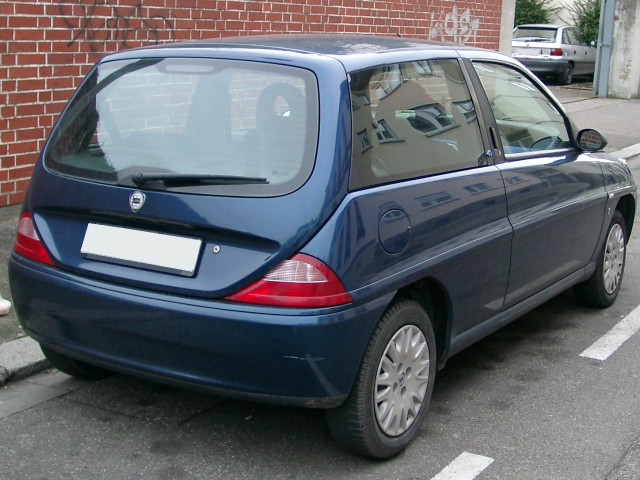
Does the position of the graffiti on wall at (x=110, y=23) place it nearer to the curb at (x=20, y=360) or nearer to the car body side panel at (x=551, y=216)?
the curb at (x=20, y=360)

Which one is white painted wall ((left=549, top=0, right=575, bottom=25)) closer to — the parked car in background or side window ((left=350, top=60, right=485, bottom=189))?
the parked car in background

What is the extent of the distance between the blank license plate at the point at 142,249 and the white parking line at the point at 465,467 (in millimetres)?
1293

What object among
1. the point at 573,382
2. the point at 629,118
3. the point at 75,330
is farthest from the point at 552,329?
the point at 629,118

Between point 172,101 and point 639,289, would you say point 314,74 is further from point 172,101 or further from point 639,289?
point 639,289

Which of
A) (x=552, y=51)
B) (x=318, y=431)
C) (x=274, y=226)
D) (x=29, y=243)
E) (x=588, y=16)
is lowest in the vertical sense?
(x=318, y=431)

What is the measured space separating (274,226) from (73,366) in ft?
5.34

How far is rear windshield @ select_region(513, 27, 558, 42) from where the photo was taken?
969 inches

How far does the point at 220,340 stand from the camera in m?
3.46

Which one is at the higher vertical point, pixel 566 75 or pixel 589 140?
pixel 566 75

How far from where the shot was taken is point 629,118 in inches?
685

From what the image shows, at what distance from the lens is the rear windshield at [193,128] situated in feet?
11.8

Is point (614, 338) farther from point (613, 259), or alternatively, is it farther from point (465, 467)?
point (465, 467)

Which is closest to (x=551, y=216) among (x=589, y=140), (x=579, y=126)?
(x=589, y=140)

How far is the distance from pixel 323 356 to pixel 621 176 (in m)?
3.30
